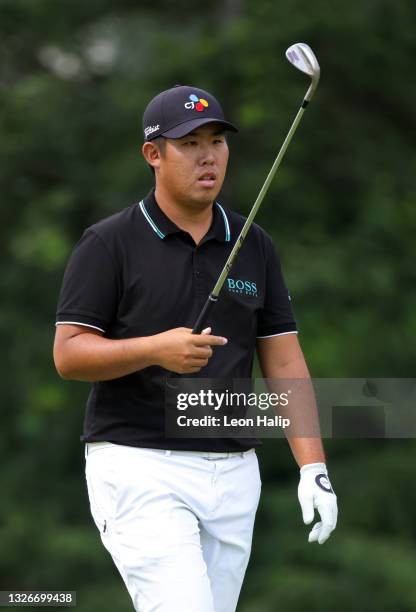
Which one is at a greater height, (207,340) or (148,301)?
(148,301)

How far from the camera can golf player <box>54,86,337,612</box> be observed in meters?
4.15

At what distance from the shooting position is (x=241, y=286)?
4445mm

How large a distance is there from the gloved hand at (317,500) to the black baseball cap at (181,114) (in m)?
1.13

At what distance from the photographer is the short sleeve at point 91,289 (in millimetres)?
4242

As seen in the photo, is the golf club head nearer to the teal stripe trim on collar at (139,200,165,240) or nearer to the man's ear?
the man's ear

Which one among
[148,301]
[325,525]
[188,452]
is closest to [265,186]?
[148,301]

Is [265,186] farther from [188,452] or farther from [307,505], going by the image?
[307,505]

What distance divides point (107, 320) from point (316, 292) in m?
7.35

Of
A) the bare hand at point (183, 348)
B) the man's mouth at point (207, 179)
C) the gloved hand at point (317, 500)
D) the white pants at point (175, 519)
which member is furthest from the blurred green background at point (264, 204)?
the bare hand at point (183, 348)

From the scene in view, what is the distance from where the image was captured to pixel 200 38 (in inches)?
459

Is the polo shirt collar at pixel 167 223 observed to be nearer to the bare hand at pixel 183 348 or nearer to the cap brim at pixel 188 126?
the cap brim at pixel 188 126

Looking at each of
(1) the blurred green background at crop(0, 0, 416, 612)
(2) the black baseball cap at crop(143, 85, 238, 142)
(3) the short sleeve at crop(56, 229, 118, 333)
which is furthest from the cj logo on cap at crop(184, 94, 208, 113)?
(1) the blurred green background at crop(0, 0, 416, 612)

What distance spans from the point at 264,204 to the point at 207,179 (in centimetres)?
759

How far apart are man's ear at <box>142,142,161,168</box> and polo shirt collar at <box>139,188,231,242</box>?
106 millimetres
